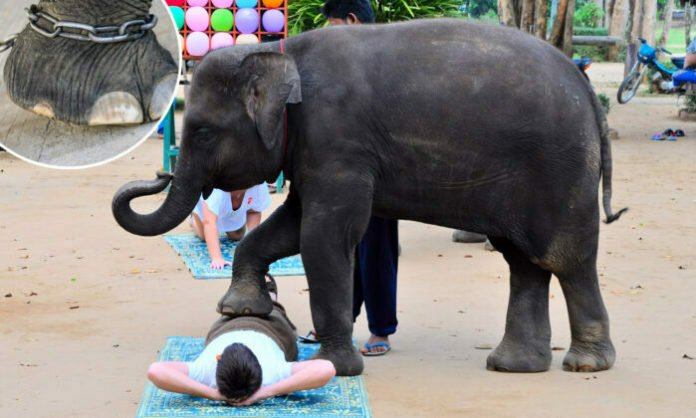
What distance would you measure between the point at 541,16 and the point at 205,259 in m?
6.81

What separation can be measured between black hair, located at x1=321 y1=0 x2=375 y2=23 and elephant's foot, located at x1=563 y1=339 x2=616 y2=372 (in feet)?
6.52

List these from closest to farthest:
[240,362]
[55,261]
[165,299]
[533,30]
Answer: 1. [240,362]
2. [165,299]
3. [55,261]
4. [533,30]

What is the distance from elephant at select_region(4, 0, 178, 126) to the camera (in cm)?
716

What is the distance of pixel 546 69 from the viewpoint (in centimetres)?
527

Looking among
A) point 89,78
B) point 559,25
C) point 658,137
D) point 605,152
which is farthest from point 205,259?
point 658,137

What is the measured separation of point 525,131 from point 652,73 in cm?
1884

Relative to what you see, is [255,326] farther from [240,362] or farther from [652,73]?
[652,73]

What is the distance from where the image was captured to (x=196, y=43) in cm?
1054

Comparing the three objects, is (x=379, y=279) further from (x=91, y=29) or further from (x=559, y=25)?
(x=559, y=25)

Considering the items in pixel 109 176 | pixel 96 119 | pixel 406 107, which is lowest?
pixel 109 176

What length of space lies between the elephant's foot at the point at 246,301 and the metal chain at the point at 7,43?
2.47 meters

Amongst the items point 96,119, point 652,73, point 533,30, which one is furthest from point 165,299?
point 652,73

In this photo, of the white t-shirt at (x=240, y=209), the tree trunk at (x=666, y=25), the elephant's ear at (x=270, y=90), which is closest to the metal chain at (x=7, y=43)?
the white t-shirt at (x=240, y=209)

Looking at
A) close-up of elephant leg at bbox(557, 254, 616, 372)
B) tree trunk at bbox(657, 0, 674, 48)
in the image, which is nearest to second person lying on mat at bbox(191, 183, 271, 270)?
close-up of elephant leg at bbox(557, 254, 616, 372)
